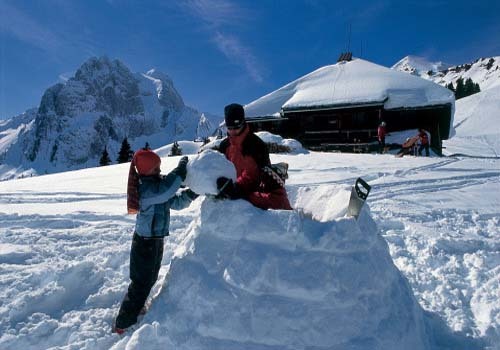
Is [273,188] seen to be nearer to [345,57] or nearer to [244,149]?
[244,149]

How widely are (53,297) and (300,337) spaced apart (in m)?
2.28

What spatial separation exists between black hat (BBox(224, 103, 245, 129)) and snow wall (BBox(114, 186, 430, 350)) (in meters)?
1.04

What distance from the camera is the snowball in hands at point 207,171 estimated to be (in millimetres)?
2682

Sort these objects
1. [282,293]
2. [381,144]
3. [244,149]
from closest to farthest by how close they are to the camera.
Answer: [282,293], [244,149], [381,144]

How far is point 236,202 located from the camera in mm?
2645

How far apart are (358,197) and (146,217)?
1742 mm

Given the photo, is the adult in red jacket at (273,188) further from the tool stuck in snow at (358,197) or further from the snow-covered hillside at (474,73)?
the snow-covered hillside at (474,73)

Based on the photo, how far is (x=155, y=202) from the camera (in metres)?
2.78

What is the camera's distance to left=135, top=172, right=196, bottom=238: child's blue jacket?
2.77 meters

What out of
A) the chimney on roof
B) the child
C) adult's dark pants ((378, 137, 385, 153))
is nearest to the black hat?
the child

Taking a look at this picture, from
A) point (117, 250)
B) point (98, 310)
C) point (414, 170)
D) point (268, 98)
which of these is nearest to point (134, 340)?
point (98, 310)

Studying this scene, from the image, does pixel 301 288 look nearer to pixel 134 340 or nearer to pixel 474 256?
pixel 134 340

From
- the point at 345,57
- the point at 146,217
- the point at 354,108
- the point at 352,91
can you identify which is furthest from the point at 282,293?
the point at 345,57

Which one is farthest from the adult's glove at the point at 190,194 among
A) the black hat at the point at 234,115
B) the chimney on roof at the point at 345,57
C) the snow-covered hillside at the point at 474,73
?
the snow-covered hillside at the point at 474,73
